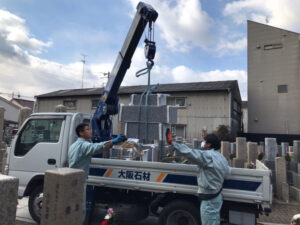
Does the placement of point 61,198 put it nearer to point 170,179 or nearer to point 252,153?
point 170,179

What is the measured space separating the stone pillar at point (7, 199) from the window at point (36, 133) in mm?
2514

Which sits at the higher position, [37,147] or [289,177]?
[37,147]

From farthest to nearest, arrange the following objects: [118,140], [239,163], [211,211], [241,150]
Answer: [241,150] → [239,163] → [118,140] → [211,211]

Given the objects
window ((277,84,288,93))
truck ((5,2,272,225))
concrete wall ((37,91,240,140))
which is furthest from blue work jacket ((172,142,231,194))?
window ((277,84,288,93))

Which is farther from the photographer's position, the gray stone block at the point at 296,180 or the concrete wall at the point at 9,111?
the concrete wall at the point at 9,111

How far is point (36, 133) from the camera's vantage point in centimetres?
468

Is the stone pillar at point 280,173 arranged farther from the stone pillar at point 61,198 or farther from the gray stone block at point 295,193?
the stone pillar at point 61,198

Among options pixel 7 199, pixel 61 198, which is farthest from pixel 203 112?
pixel 7 199

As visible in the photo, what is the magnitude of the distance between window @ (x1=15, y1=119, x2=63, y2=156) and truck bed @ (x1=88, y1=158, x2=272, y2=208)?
45.4 inches

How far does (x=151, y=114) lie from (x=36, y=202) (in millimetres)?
2805

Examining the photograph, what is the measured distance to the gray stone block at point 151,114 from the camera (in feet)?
14.2

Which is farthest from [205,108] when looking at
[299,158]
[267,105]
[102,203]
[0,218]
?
[0,218]

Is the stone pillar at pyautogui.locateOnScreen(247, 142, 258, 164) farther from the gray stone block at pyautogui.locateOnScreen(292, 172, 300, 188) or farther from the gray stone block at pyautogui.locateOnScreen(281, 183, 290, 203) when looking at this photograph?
the gray stone block at pyautogui.locateOnScreen(281, 183, 290, 203)

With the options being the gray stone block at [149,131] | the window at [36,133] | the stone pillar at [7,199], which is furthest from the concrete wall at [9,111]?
the stone pillar at [7,199]
